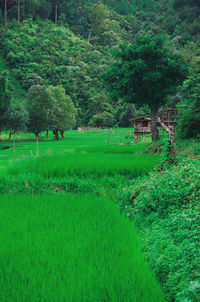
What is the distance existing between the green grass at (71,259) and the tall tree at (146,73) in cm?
1888

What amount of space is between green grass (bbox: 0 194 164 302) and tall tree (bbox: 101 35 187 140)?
18876 millimetres

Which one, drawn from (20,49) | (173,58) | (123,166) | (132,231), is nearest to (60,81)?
(20,49)

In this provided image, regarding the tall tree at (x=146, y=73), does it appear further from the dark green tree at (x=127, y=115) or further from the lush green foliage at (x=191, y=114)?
the dark green tree at (x=127, y=115)

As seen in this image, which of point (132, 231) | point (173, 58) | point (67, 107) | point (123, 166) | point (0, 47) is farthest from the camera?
point (0, 47)

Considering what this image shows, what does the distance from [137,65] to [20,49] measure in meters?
81.4

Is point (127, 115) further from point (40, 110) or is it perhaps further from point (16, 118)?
point (16, 118)

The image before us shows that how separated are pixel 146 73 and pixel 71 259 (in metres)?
21.3

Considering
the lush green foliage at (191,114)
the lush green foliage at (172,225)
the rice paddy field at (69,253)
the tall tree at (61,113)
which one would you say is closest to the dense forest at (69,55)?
the tall tree at (61,113)

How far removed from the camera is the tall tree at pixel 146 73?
74.5ft

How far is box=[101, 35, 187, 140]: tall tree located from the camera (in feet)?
74.5

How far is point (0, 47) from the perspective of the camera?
91.6 m

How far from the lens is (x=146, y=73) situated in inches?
889

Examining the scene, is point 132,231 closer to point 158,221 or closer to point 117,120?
point 158,221

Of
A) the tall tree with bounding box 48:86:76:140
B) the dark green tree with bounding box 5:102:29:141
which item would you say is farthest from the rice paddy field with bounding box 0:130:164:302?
the tall tree with bounding box 48:86:76:140
